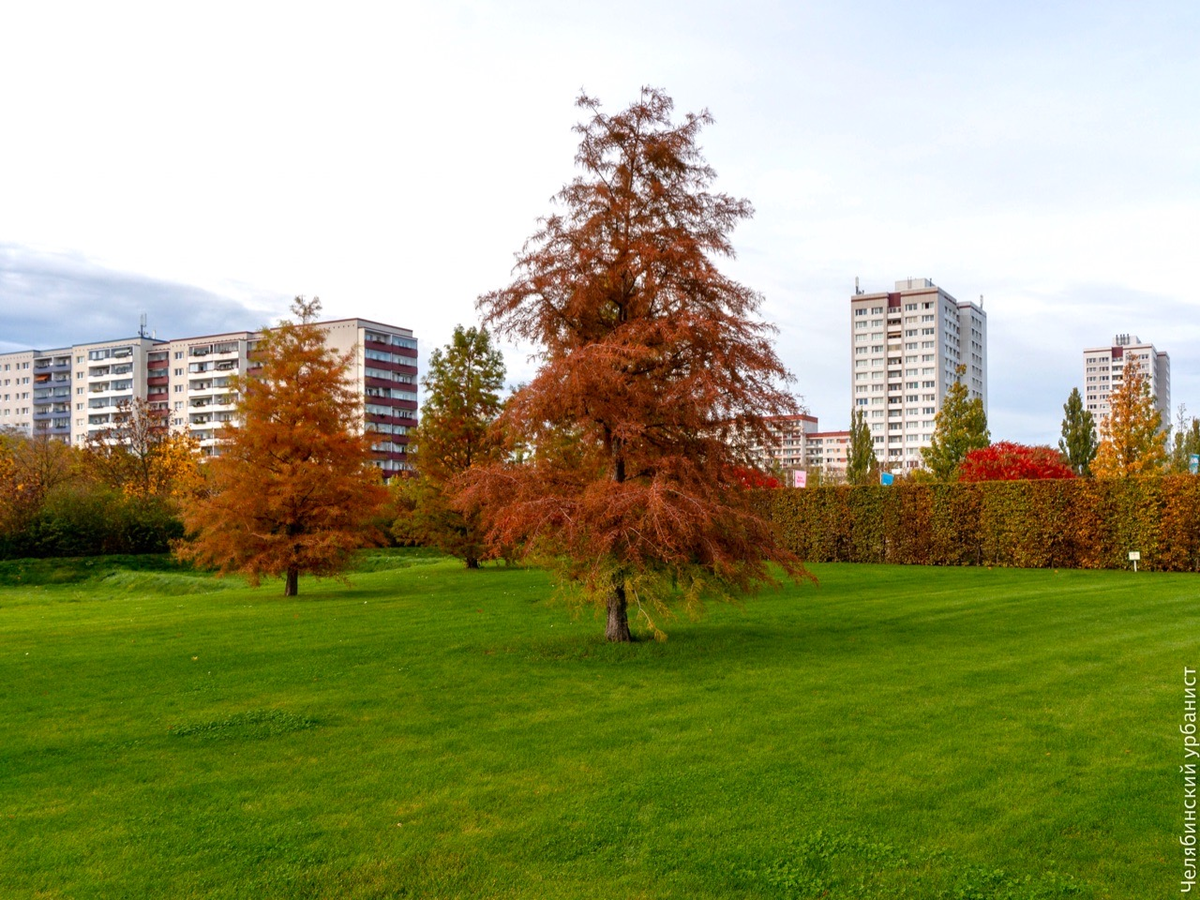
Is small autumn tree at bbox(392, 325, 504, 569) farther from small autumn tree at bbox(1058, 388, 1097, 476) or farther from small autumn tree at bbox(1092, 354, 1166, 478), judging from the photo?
small autumn tree at bbox(1058, 388, 1097, 476)

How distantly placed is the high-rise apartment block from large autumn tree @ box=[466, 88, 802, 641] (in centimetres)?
9234

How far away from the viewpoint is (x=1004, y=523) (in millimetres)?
28766

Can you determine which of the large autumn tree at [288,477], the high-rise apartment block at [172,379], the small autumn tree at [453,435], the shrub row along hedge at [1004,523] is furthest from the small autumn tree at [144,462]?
the high-rise apartment block at [172,379]

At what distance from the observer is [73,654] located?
42.1 ft

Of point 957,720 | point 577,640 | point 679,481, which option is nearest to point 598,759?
point 957,720

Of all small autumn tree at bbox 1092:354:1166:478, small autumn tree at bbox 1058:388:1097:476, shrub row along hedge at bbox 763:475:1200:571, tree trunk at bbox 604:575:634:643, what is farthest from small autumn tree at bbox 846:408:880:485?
tree trunk at bbox 604:575:634:643

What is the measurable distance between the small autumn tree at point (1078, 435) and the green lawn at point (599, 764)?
4031 centimetres

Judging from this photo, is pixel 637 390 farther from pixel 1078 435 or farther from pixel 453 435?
pixel 1078 435

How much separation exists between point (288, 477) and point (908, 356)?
125 metres

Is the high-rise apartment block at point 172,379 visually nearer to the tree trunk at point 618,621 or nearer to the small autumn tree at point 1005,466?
the small autumn tree at point 1005,466

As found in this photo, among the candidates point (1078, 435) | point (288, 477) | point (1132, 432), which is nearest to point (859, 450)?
point (1078, 435)

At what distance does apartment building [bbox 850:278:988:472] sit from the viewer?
130125 millimetres

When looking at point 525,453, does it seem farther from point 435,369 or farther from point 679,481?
point 435,369

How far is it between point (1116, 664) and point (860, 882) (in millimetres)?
7907
